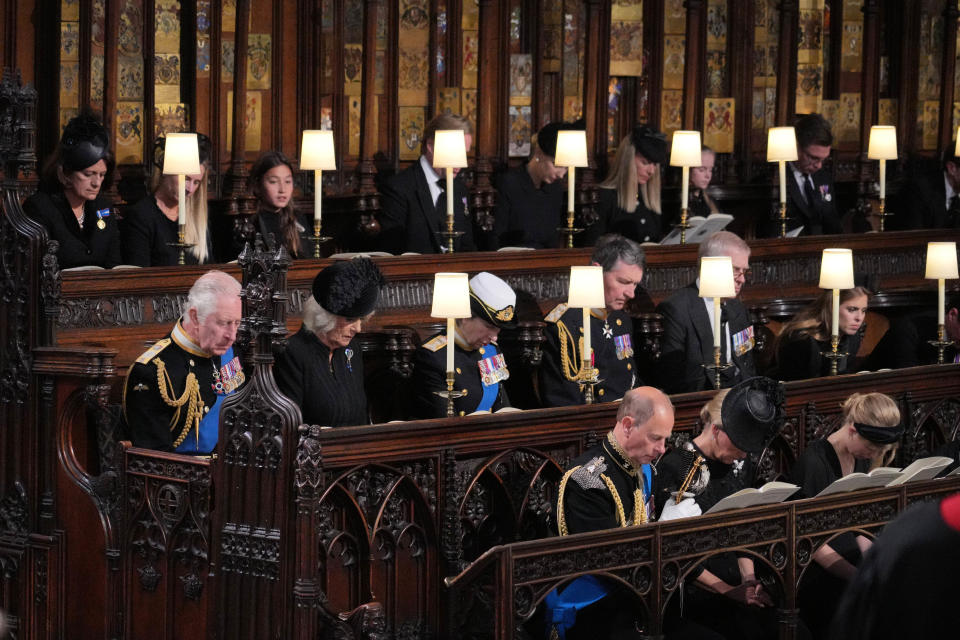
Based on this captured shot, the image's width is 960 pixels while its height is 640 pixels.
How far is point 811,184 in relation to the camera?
11.1 metres

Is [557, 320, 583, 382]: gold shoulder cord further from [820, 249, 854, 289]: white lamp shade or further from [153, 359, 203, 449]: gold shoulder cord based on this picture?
[153, 359, 203, 449]: gold shoulder cord

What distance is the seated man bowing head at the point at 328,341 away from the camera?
6125 mm

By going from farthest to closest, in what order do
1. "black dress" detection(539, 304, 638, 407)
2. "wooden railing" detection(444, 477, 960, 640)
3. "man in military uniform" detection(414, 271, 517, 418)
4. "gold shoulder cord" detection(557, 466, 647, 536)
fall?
"black dress" detection(539, 304, 638, 407) → "man in military uniform" detection(414, 271, 517, 418) → "gold shoulder cord" detection(557, 466, 647, 536) → "wooden railing" detection(444, 477, 960, 640)

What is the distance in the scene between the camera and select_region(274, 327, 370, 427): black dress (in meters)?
6.16

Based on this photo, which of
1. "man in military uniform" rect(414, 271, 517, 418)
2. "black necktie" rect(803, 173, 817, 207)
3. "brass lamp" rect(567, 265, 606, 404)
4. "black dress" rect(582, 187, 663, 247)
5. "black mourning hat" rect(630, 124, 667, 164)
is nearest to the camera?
"man in military uniform" rect(414, 271, 517, 418)

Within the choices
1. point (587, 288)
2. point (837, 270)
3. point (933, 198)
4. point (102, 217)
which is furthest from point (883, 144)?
point (102, 217)

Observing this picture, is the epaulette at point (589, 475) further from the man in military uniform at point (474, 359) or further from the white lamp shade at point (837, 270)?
the white lamp shade at point (837, 270)

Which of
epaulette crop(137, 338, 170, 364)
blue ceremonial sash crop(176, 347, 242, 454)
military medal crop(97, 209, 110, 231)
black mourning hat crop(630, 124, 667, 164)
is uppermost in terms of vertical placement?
black mourning hat crop(630, 124, 667, 164)

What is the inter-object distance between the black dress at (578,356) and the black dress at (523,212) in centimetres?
197

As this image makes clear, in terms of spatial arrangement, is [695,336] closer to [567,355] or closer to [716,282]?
[716,282]

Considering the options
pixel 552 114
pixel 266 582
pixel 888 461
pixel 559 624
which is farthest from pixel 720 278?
pixel 552 114

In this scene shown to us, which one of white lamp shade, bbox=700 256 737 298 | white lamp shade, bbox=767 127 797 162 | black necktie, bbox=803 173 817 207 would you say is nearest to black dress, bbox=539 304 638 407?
white lamp shade, bbox=700 256 737 298

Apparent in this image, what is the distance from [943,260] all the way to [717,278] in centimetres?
185

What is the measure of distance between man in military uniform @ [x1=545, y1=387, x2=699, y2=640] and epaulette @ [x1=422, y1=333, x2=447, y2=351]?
A: 1123 mm
